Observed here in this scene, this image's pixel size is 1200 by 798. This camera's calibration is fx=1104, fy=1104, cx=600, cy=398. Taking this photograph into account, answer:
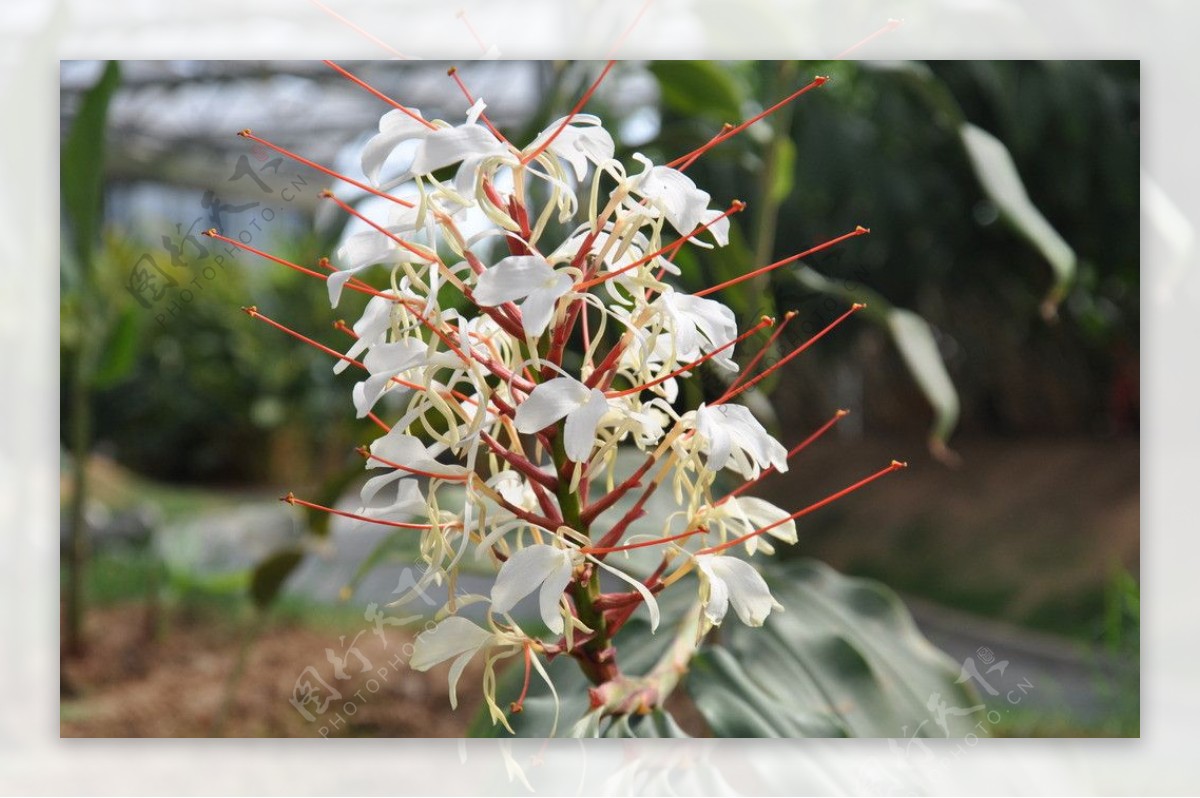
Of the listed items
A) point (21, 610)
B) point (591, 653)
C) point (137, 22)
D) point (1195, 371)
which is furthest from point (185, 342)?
point (591, 653)

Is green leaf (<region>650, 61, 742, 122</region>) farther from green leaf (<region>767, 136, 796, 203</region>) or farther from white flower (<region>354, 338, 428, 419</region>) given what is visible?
white flower (<region>354, 338, 428, 419</region>)

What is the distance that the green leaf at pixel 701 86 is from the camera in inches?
27.3

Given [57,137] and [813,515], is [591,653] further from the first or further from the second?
[813,515]

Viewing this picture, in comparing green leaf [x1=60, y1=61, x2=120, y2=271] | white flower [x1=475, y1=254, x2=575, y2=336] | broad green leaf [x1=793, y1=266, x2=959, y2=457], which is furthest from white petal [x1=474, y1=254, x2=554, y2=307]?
green leaf [x1=60, y1=61, x2=120, y2=271]

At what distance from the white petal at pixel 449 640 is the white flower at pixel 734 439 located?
0.09 meters

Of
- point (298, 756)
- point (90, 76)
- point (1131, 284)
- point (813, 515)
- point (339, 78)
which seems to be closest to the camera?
point (298, 756)

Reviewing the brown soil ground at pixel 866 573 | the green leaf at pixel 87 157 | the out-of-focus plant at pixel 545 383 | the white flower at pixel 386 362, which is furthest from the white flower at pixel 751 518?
the brown soil ground at pixel 866 573

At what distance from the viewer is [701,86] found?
702 mm

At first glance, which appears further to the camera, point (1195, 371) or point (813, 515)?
point (813, 515)

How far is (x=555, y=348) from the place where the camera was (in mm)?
328

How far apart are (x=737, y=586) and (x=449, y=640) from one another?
0.29 feet

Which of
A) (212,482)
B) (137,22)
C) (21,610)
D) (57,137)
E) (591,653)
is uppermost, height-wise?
(137,22)

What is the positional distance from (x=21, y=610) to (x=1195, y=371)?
0.86 meters

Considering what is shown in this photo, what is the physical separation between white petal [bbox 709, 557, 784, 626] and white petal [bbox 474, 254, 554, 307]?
0.34 feet
